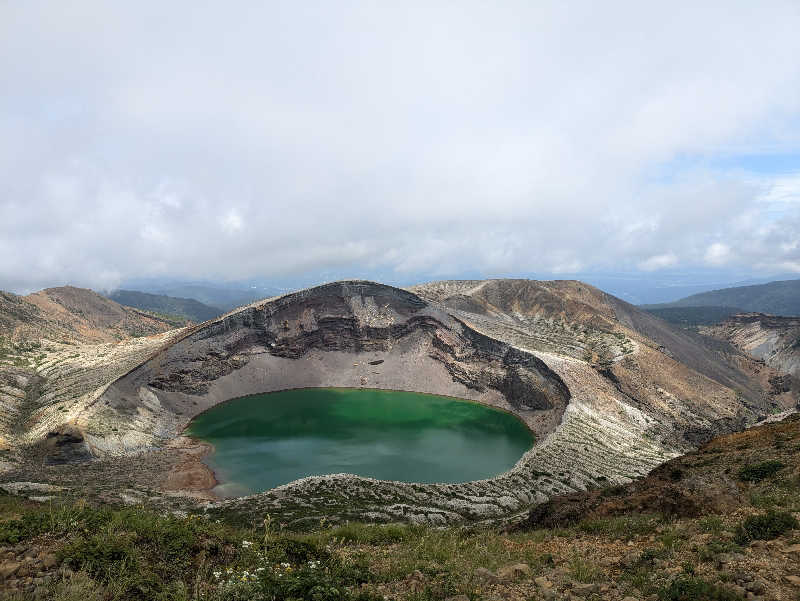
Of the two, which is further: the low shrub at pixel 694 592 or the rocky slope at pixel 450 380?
the rocky slope at pixel 450 380

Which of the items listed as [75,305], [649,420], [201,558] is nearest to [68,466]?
[201,558]

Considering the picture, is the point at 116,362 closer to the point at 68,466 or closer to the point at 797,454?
the point at 68,466

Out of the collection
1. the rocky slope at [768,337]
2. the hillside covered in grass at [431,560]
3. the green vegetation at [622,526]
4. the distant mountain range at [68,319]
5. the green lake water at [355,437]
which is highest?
the distant mountain range at [68,319]

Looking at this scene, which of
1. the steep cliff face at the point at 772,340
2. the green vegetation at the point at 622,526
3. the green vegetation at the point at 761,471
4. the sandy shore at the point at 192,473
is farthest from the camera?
the steep cliff face at the point at 772,340

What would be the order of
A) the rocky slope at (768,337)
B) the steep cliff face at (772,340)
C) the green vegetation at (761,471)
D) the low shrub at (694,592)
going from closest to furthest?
the low shrub at (694,592), the green vegetation at (761,471), the steep cliff face at (772,340), the rocky slope at (768,337)

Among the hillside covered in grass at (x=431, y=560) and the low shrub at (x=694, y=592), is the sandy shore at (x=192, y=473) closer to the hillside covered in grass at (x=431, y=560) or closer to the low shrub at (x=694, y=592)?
the hillside covered in grass at (x=431, y=560)

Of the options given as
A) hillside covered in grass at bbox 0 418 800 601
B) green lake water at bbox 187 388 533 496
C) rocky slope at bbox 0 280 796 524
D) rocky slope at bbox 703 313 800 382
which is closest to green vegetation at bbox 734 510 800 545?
hillside covered in grass at bbox 0 418 800 601

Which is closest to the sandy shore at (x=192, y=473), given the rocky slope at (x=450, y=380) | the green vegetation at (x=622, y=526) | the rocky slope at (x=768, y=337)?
the rocky slope at (x=450, y=380)
